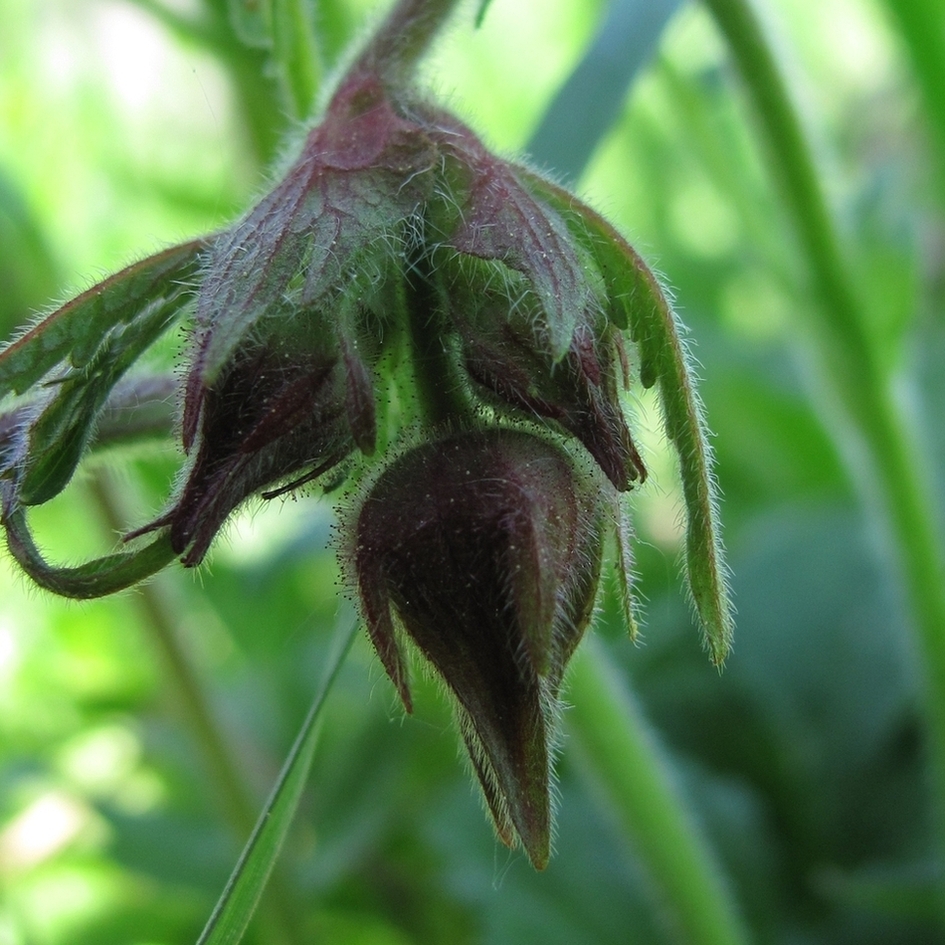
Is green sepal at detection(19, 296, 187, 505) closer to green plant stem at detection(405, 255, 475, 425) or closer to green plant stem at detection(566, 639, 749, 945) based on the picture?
green plant stem at detection(405, 255, 475, 425)

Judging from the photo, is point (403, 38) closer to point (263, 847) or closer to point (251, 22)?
point (251, 22)

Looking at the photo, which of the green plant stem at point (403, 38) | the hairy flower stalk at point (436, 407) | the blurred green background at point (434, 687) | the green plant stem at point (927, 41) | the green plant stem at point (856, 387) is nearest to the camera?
the hairy flower stalk at point (436, 407)

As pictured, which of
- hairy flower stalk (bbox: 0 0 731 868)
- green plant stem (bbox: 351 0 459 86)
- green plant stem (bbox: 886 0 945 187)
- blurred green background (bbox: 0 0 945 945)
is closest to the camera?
hairy flower stalk (bbox: 0 0 731 868)

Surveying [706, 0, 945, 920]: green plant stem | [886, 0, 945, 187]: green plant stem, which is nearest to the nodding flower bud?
[706, 0, 945, 920]: green plant stem

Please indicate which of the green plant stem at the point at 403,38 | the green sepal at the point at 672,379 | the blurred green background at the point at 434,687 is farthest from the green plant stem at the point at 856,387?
the green sepal at the point at 672,379

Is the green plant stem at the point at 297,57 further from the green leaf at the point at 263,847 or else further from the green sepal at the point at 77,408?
the green leaf at the point at 263,847

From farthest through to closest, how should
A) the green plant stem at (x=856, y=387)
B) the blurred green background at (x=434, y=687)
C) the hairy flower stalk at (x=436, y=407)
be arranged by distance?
1. the blurred green background at (x=434, y=687)
2. the green plant stem at (x=856, y=387)
3. the hairy flower stalk at (x=436, y=407)

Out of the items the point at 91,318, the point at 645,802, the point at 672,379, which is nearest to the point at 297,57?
the point at 91,318
